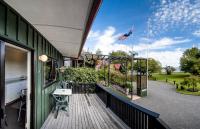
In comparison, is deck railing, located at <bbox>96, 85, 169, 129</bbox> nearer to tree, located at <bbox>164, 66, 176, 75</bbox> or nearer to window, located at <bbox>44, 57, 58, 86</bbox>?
window, located at <bbox>44, 57, 58, 86</bbox>

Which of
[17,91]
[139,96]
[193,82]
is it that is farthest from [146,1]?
[17,91]

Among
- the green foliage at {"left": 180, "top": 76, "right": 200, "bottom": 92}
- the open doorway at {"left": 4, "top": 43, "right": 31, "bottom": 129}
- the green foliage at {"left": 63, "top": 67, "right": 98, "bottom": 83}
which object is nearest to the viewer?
the open doorway at {"left": 4, "top": 43, "right": 31, "bottom": 129}

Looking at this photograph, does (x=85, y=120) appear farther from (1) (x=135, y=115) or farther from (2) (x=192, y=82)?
(2) (x=192, y=82)

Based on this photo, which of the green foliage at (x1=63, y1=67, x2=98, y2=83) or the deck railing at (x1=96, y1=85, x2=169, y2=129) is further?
the green foliage at (x1=63, y1=67, x2=98, y2=83)

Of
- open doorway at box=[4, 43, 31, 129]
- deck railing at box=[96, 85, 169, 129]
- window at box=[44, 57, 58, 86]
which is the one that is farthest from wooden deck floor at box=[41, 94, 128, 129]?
window at box=[44, 57, 58, 86]

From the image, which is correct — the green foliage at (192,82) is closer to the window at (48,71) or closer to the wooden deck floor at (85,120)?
the wooden deck floor at (85,120)

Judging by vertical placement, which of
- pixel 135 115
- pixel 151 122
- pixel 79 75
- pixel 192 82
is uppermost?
pixel 79 75

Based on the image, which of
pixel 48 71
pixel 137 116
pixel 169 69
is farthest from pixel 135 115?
pixel 169 69

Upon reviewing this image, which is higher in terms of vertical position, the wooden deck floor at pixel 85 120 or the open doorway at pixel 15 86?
the open doorway at pixel 15 86

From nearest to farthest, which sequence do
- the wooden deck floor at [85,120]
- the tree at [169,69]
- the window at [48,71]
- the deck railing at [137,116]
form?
1. the deck railing at [137,116]
2. the wooden deck floor at [85,120]
3. the window at [48,71]
4. the tree at [169,69]

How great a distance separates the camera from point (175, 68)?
50.7 meters

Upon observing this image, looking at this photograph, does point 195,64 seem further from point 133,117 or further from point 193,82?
point 133,117

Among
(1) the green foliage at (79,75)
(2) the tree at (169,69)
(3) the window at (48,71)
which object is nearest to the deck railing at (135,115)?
(3) the window at (48,71)

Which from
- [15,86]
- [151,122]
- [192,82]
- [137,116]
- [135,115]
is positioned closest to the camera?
[151,122]
